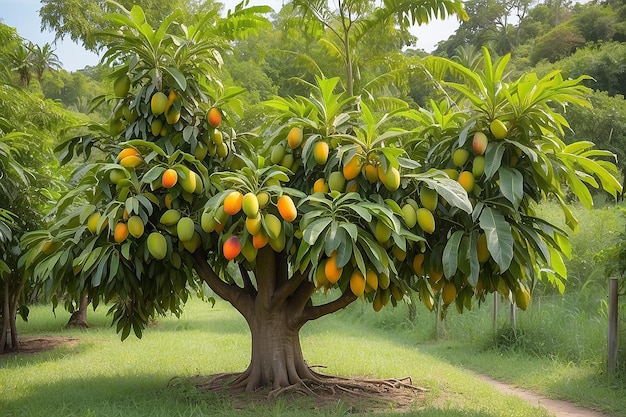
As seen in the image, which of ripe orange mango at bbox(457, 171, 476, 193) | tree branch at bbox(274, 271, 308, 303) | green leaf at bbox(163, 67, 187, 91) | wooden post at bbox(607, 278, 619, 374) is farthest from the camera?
wooden post at bbox(607, 278, 619, 374)

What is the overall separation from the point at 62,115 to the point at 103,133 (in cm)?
505

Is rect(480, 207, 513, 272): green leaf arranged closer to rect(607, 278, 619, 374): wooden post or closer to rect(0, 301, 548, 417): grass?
rect(0, 301, 548, 417): grass

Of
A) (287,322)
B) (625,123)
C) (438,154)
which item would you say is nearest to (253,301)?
(287,322)


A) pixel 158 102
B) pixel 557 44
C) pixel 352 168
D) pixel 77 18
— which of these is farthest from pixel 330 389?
pixel 557 44

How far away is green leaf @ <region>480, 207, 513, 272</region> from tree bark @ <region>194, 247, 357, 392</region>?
4.95 ft

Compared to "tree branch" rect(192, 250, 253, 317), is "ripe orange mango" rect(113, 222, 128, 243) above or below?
above

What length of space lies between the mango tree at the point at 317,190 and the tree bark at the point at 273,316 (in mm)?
23

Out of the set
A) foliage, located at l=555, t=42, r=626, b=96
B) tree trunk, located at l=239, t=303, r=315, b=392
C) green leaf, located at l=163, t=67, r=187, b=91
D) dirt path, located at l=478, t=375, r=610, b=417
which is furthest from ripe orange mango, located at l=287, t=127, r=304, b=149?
foliage, located at l=555, t=42, r=626, b=96

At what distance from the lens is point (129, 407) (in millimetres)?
4137

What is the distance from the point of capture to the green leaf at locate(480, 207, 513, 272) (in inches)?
121

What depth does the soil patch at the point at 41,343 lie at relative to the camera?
8188mm

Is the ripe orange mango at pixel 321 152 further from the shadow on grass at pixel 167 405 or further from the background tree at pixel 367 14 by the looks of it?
the background tree at pixel 367 14

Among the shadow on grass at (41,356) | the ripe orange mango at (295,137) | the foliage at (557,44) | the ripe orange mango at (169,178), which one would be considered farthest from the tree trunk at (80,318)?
the foliage at (557,44)

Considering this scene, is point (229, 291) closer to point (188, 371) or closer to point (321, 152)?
point (188, 371)
